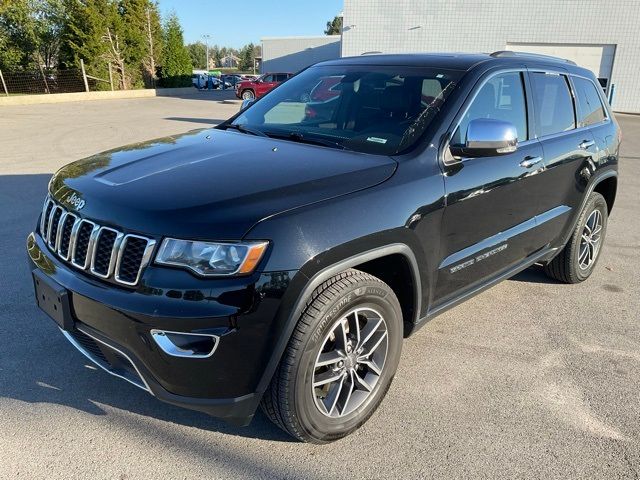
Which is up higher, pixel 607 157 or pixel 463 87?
pixel 463 87

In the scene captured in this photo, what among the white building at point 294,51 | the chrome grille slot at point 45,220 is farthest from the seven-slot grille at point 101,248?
the white building at point 294,51

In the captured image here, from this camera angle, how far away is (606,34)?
25.2 meters

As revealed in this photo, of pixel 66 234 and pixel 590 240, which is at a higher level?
pixel 66 234

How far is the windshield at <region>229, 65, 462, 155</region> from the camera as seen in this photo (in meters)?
3.09

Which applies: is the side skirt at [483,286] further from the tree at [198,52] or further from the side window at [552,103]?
the tree at [198,52]

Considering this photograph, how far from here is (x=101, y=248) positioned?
233 cm

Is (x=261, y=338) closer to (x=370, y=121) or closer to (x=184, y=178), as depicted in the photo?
(x=184, y=178)

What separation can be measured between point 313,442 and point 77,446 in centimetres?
114

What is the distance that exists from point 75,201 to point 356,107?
72.4 inches

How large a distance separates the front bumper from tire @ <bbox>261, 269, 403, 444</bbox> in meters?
→ 0.15

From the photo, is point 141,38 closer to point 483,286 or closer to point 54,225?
point 54,225

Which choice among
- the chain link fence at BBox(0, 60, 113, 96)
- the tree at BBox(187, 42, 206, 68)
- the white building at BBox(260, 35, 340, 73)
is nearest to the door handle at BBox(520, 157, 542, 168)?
the chain link fence at BBox(0, 60, 113, 96)

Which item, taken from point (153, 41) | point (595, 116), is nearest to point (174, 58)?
point (153, 41)

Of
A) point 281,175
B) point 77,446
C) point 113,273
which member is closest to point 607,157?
point 281,175
